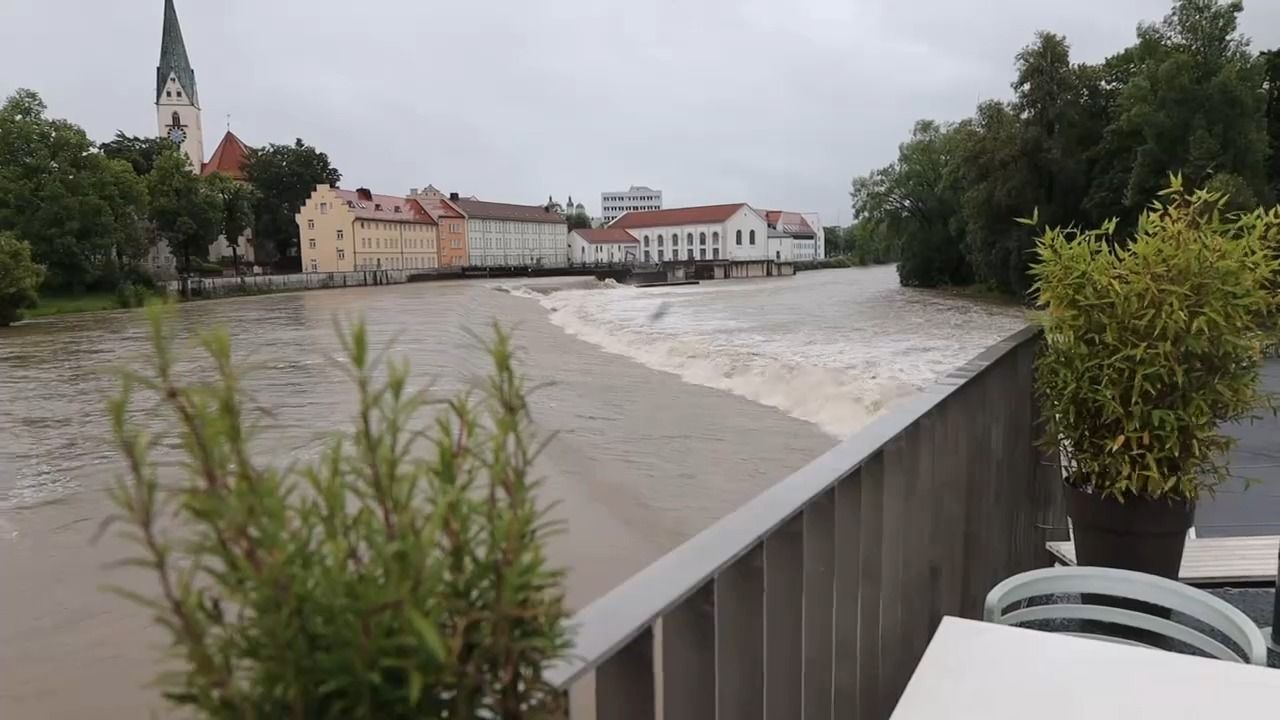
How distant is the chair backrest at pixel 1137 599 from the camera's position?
202 centimetres

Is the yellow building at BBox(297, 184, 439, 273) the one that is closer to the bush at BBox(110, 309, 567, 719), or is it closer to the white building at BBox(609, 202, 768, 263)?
the white building at BBox(609, 202, 768, 263)

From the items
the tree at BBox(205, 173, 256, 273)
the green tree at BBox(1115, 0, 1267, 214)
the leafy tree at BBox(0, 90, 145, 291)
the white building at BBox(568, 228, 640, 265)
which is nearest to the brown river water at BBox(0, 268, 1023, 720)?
the green tree at BBox(1115, 0, 1267, 214)

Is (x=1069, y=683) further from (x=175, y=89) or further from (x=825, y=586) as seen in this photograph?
(x=175, y=89)

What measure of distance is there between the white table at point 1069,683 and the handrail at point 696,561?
1.34 ft

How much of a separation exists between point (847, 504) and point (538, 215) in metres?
124

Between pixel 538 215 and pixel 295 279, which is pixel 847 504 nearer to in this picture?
pixel 295 279

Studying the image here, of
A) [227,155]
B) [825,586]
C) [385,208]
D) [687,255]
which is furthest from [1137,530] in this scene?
[687,255]

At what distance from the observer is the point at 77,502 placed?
11.7 metres

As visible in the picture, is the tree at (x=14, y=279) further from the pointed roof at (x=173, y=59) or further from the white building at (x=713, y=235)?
the white building at (x=713, y=235)

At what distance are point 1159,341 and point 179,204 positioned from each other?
219 ft

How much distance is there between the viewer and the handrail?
42.5 inches

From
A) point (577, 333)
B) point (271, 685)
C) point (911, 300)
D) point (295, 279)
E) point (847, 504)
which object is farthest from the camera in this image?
point (295, 279)

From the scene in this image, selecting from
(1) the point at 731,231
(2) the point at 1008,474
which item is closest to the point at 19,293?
Result: (2) the point at 1008,474

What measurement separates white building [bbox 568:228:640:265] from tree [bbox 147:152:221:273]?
66656 mm
